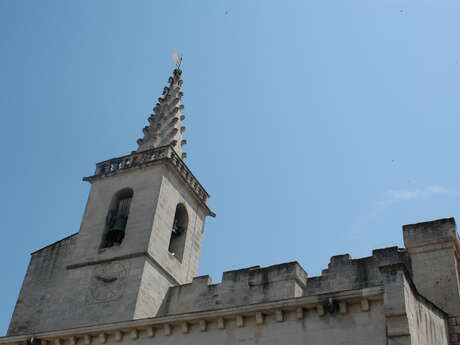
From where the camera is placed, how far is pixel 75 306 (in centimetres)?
2123

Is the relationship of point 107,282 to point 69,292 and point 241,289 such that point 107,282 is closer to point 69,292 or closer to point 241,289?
point 69,292

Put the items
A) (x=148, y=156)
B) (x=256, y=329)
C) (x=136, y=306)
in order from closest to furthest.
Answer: (x=256, y=329), (x=136, y=306), (x=148, y=156)

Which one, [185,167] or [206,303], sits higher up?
[185,167]

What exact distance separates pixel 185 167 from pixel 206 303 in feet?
19.0

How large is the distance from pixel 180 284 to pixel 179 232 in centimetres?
217

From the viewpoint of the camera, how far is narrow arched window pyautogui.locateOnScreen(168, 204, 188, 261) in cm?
2343

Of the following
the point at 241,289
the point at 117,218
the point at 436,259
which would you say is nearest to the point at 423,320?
the point at 436,259

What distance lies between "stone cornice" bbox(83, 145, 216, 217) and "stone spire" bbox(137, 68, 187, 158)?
0.84 meters

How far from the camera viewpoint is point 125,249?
21812mm

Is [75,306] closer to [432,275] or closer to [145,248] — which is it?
[145,248]

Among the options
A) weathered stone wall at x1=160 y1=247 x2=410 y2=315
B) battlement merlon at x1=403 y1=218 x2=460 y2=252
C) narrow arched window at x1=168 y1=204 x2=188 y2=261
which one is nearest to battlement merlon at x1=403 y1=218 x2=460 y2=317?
battlement merlon at x1=403 y1=218 x2=460 y2=252

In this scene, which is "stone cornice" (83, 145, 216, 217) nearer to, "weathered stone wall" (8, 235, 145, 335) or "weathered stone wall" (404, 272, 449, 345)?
"weathered stone wall" (8, 235, 145, 335)

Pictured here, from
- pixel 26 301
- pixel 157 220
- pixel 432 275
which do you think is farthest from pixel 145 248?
pixel 432 275

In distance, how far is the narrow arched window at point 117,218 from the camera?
22.9m
